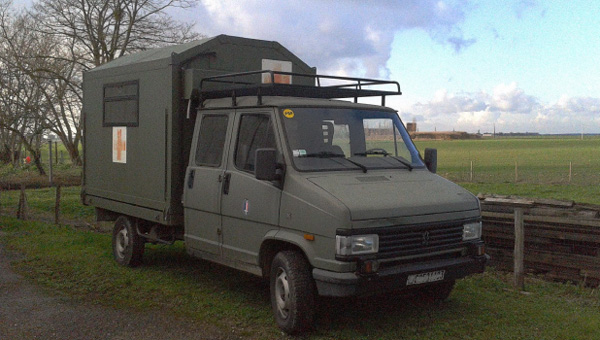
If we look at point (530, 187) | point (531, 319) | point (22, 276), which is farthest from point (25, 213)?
point (530, 187)

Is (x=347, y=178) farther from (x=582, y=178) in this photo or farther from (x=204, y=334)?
(x=582, y=178)

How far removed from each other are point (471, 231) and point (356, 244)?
1.50 m

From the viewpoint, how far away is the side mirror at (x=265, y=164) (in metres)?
6.26

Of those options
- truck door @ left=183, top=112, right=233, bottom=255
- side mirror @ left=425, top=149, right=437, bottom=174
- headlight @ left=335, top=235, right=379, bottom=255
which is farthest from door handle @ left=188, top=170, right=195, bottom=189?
side mirror @ left=425, top=149, right=437, bottom=174

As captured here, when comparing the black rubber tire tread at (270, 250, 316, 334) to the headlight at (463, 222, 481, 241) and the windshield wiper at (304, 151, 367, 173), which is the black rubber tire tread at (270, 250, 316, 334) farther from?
the headlight at (463, 222, 481, 241)

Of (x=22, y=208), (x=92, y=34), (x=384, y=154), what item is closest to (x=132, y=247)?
(x=384, y=154)

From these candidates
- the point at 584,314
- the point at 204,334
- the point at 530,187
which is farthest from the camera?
the point at 530,187

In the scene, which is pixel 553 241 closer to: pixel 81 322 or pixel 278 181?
pixel 278 181

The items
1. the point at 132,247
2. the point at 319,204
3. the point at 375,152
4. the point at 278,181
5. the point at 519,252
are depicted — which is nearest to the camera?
the point at 319,204

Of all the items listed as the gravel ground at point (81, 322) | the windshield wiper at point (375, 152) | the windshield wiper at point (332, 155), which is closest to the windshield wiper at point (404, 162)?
the windshield wiper at point (375, 152)

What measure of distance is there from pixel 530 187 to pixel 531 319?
22.7 meters

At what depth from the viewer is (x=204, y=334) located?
631 cm

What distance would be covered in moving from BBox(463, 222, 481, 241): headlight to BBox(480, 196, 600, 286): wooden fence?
2543 millimetres

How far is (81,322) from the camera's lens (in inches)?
269
